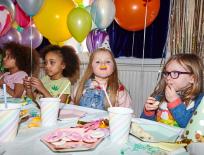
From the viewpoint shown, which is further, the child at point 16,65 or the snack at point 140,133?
the child at point 16,65

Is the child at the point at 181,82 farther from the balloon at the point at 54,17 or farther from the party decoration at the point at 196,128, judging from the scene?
the balloon at the point at 54,17

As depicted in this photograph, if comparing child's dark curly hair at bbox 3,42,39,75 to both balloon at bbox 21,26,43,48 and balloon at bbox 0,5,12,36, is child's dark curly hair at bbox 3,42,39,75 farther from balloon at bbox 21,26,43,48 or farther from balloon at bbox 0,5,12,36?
balloon at bbox 0,5,12,36

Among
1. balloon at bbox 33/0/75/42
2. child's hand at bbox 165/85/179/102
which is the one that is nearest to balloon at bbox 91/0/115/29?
balloon at bbox 33/0/75/42

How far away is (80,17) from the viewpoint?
2.14 metres

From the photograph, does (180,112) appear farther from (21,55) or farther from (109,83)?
(21,55)

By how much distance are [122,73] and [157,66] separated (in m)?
0.41

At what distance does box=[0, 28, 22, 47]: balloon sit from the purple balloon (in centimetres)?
80

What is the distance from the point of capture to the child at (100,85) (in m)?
1.75

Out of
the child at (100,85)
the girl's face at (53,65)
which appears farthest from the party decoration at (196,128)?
the girl's face at (53,65)

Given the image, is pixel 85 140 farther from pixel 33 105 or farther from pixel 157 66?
pixel 157 66

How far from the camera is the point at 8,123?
77 centimetres

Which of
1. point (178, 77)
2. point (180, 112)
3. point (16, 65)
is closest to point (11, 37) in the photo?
point (16, 65)

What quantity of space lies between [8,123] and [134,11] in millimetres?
1621

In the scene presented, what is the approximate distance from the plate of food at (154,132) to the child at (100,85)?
2.44 ft
